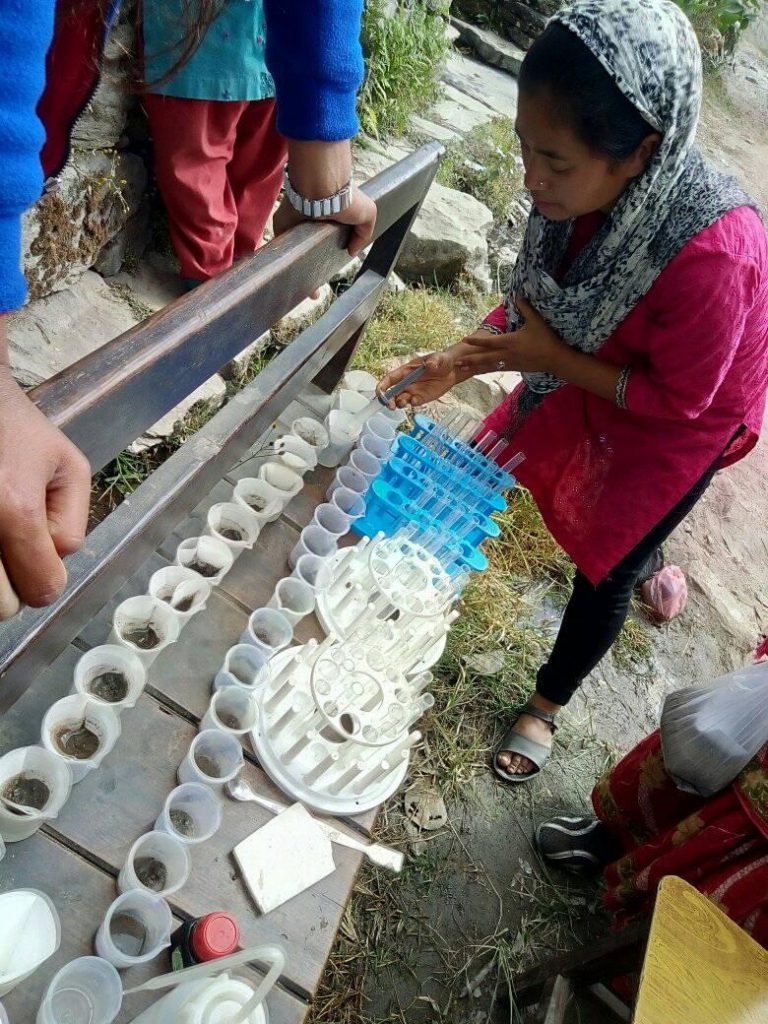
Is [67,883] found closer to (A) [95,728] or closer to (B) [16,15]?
(A) [95,728]

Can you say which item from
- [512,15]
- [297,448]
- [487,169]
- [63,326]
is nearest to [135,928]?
[297,448]

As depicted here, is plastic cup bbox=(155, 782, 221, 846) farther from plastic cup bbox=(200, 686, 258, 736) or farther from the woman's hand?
the woman's hand

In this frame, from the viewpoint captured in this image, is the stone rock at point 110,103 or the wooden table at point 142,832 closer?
the wooden table at point 142,832

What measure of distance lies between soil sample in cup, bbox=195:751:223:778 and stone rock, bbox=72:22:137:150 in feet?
7.16

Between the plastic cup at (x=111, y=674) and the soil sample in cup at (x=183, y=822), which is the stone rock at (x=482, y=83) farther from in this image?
the soil sample in cup at (x=183, y=822)

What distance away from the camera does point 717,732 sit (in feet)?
6.58

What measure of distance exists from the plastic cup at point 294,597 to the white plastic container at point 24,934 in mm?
788

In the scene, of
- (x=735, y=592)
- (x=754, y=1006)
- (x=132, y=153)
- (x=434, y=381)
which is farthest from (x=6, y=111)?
(x=735, y=592)

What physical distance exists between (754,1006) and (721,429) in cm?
134

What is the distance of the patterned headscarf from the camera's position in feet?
4.93

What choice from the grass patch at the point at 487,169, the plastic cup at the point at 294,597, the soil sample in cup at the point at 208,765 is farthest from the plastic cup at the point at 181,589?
the grass patch at the point at 487,169

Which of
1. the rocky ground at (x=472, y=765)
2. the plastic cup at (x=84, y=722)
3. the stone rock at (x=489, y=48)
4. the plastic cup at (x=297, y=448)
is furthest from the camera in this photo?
the stone rock at (x=489, y=48)

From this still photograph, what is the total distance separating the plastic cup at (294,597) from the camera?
182 centimetres

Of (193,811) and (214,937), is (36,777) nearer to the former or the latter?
(193,811)
